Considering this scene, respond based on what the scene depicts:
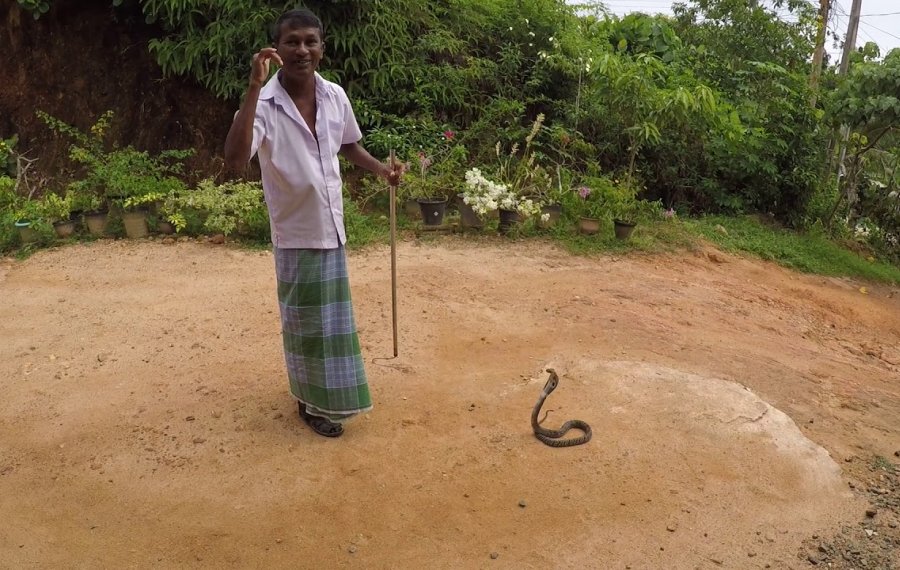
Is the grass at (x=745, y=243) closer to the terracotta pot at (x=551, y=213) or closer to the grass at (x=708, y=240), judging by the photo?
the grass at (x=708, y=240)

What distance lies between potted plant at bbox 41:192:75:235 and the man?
4134 mm

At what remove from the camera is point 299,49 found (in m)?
2.42

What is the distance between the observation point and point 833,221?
8242 mm

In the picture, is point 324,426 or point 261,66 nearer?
point 261,66

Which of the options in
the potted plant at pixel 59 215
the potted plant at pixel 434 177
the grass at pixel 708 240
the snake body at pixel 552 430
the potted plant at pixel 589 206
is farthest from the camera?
the potted plant at pixel 589 206

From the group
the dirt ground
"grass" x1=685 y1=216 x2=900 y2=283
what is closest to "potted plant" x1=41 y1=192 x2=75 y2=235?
the dirt ground

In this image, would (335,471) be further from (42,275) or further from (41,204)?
(41,204)

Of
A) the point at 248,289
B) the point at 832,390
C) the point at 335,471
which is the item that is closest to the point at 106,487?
the point at 335,471

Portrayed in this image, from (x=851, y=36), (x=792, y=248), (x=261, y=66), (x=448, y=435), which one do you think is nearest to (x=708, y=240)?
(x=792, y=248)

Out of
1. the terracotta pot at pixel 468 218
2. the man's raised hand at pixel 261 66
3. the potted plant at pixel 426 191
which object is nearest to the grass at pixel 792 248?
the terracotta pot at pixel 468 218

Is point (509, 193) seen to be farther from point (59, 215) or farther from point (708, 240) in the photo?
point (59, 215)

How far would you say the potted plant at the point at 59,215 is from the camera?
5895 millimetres

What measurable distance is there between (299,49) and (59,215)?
4.56 metres

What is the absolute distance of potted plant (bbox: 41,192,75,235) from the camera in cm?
589
